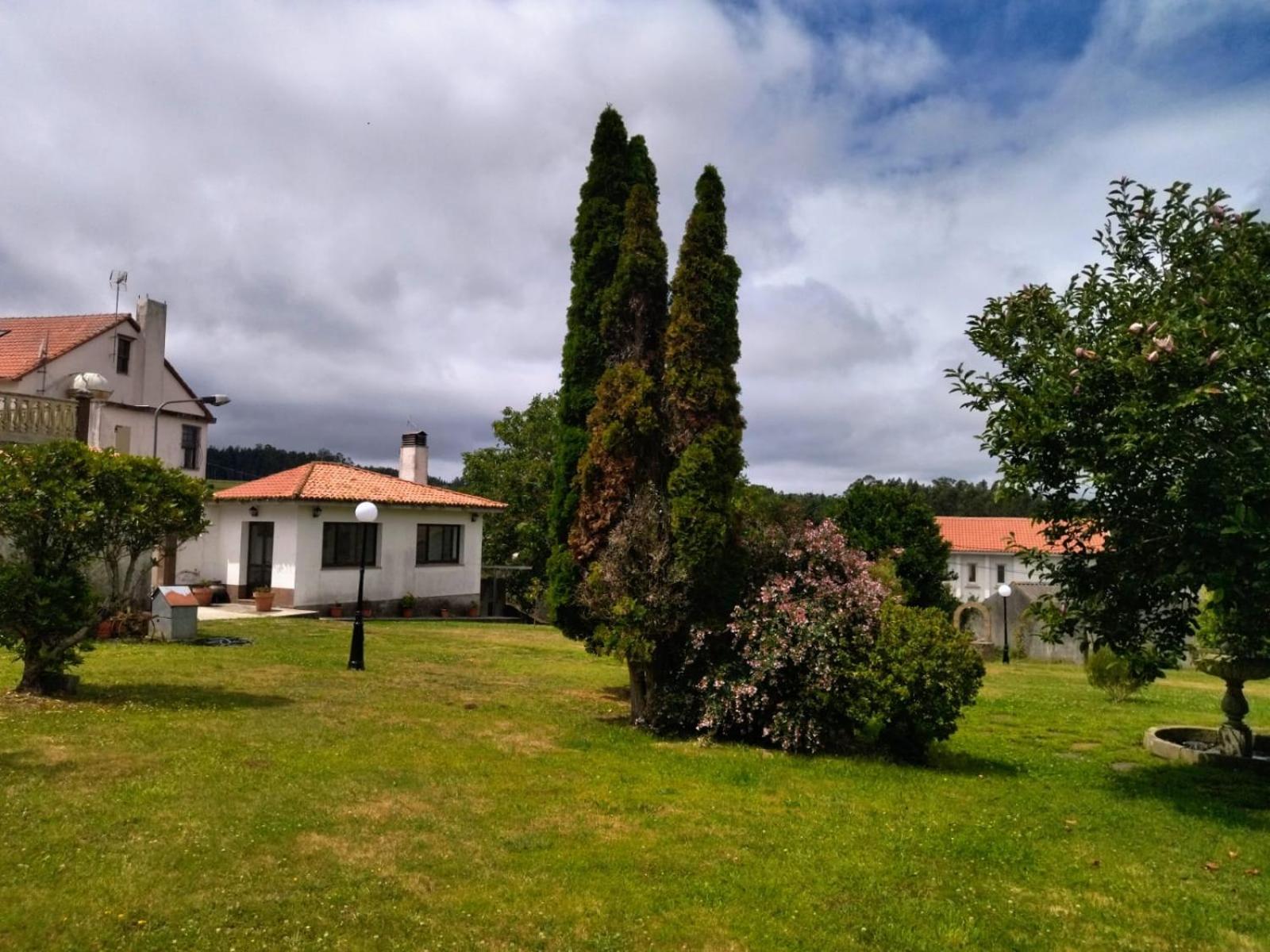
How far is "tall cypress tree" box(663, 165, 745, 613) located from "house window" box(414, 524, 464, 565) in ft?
60.7

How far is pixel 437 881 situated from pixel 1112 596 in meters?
6.75

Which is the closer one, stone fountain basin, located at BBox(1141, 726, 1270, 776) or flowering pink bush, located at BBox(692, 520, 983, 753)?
flowering pink bush, located at BBox(692, 520, 983, 753)

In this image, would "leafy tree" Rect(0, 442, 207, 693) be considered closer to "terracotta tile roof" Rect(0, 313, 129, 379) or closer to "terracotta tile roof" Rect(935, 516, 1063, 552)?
"terracotta tile roof" Rect(0, 313, 129, 379)

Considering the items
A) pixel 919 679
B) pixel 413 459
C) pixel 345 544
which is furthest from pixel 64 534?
pixel 413 459

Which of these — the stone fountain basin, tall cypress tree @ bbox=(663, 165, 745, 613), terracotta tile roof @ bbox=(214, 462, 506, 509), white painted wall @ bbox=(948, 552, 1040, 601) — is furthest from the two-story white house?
white painted wall @ bbox=(948, 552, 1040, 601)

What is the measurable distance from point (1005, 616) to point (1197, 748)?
1588 cm

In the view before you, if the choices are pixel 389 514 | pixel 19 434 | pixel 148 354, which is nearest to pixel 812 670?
pixel 19 434

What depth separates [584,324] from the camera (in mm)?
11367

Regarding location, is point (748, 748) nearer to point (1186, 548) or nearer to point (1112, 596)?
point (1112, 596)

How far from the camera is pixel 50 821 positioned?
5777mm

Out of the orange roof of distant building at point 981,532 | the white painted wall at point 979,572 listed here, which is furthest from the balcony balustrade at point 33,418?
the white painted wall at point 979,572

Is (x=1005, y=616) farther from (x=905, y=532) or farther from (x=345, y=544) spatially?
(x=345, y=544)

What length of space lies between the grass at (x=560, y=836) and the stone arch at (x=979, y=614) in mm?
16838

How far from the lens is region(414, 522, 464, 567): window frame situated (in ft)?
89.0
